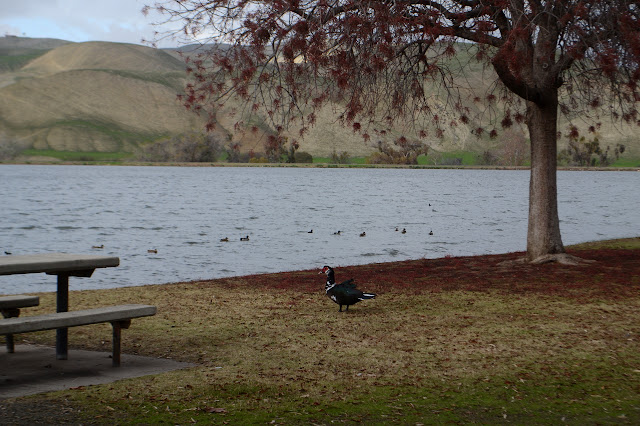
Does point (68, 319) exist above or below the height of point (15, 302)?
above

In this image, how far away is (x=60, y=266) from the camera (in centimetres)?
781

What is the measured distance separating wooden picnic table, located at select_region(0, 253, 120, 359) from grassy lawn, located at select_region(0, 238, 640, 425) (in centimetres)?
108

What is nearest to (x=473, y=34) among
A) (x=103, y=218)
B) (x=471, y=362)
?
(x=471, y=362)

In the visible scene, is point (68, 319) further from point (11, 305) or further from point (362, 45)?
point (362, 45)

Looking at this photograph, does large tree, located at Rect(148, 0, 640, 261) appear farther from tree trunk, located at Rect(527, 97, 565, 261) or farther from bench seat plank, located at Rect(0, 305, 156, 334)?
bench seat plank, located at Rect(0, 305, 156, 334)

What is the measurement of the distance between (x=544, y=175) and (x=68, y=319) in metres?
12.0

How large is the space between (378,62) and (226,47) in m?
3.46

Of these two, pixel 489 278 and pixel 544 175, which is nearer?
pixel 489 278

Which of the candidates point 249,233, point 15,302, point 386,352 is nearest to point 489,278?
point 386,352

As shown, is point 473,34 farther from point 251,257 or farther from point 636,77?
point 251,257

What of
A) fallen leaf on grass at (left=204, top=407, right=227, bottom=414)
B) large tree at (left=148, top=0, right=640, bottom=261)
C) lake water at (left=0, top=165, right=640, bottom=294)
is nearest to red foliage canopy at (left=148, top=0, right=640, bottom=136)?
large tree at (left=148, top=0, right=640, bottom=261)

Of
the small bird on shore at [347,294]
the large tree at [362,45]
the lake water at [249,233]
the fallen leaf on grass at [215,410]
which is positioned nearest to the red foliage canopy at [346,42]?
the large tree at [362,45]

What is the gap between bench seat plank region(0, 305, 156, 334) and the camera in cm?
696

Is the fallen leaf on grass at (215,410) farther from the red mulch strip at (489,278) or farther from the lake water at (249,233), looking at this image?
the lake water at (249,233)
